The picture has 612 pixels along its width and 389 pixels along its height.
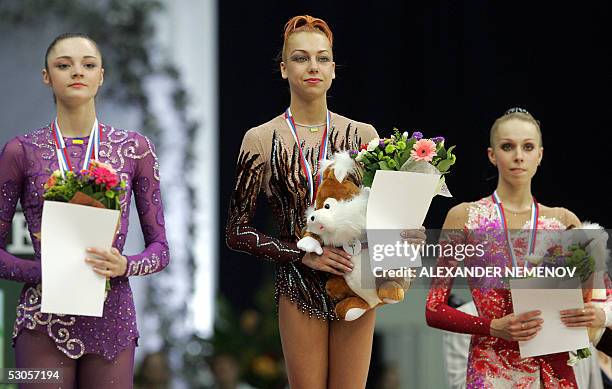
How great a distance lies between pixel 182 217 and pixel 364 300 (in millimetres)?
3720

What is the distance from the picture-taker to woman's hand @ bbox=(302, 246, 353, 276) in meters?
3.01

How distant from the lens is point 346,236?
9.84ft

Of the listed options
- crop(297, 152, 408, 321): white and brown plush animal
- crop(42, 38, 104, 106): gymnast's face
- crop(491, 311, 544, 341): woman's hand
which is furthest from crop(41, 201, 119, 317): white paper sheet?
crop(491, 311, 544, 341): woman's hand

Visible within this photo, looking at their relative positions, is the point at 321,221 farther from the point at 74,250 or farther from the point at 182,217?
the point at 182,217

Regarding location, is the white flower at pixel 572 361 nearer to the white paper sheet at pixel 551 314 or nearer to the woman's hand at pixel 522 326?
the white paper sheet at pixel 551 314

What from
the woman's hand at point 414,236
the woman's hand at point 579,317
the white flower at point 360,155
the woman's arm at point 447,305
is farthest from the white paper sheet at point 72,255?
the woman's hand at point 579,317

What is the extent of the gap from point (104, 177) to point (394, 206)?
0.82 m

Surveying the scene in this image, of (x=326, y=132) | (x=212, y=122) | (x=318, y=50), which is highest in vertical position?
(x=212, y=122)

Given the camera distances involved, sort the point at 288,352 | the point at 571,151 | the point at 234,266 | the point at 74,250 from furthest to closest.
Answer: the point at 234,266
the point at 571,151
the point at 288,352
the point at 74,250

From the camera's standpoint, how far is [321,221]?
2.97 meters

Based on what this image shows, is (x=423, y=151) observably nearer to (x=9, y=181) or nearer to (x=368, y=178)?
(x=368, y=178)

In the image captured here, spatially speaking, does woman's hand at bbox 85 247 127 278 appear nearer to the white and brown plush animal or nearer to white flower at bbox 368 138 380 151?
the white and brown plush animal

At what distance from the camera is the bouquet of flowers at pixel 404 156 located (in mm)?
2979

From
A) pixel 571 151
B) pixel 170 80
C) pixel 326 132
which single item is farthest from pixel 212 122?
pixel 326 132
